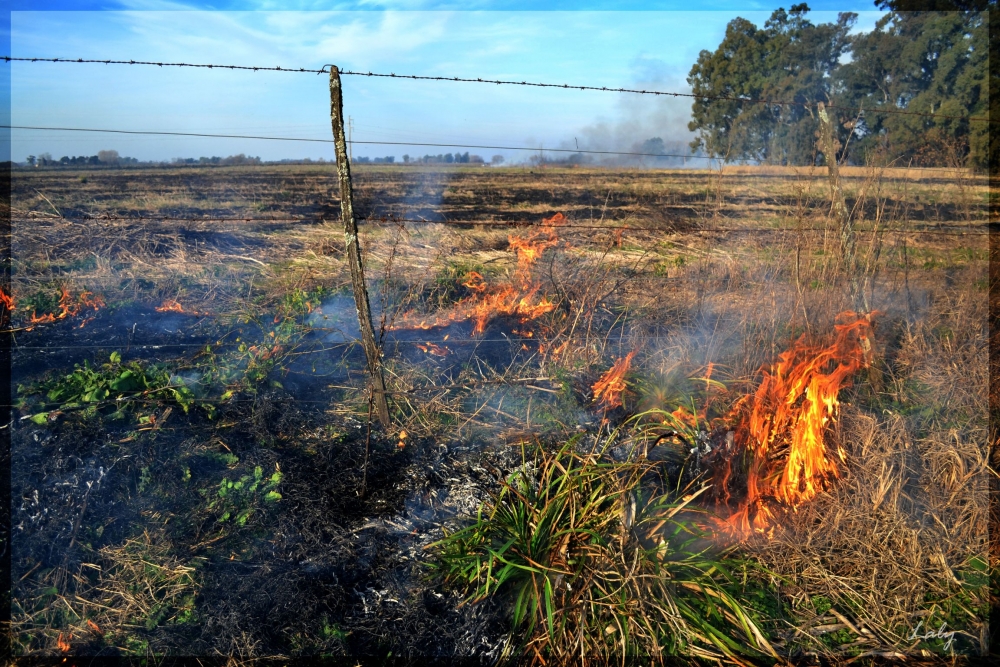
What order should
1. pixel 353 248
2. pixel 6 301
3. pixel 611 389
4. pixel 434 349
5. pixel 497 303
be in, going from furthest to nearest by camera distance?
pixel 497 303
pixel 6 301
pixel 434 349
pixel 611 389
pixel 353 248

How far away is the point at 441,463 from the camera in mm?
4270

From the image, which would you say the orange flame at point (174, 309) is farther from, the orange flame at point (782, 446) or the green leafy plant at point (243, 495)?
the orange flame at point (782, 446)

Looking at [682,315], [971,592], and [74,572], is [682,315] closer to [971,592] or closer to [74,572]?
[971,592]

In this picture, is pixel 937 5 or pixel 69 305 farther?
pixel 937 5

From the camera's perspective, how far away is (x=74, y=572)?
3.35m

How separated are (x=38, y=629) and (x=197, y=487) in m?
1.05

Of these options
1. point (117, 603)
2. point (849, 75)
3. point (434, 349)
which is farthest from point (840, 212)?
point (849, 75)

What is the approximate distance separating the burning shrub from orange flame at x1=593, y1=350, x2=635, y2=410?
3.96 ft

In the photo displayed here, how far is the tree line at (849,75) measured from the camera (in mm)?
24328

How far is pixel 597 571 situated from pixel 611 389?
6.41ft

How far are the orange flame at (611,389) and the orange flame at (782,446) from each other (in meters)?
0.92

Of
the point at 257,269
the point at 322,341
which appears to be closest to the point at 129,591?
the point at 322,341

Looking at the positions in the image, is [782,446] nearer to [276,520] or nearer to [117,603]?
[276,520]

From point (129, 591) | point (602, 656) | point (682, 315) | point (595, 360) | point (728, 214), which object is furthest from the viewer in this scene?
point (728, 214)
